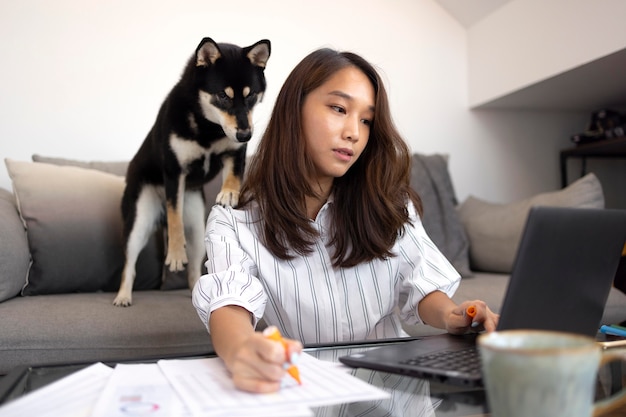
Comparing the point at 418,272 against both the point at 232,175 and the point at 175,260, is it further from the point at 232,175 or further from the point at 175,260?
the point at 175,260

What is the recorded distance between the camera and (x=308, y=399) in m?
0.55

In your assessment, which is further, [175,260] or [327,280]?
[175,260]

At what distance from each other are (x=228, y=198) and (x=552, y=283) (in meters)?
0.84

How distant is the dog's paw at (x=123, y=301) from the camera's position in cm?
153

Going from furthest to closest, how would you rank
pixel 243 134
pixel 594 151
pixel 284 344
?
pixel 594 151, pixel 243 134, pixel 284 344

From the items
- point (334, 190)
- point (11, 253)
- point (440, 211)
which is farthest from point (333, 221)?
point (440, 211)

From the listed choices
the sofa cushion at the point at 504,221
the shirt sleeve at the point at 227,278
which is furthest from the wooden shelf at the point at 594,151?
the shirt sleeve at the point at 227,278

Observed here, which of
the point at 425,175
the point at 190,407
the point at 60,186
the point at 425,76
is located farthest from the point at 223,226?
the point at 425,76

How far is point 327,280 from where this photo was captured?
3.67 feet

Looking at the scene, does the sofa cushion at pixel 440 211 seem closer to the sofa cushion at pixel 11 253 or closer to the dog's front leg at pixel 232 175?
the dog's front leg at pixel 232 175

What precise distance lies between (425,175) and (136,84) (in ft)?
3.76

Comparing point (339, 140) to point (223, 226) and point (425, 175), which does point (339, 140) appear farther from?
point (425, 175)

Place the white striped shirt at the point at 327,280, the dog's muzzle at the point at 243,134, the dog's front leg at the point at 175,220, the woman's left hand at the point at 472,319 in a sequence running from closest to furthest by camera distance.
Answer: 1. the woman's left hand at the point at 472,319
2. the white striped shirt at the point at 327,280
3. the dog's muzzle at the point at 243,134
4. the dog's front leg at the point at 175,220

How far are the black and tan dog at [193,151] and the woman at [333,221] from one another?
0.66 feet
